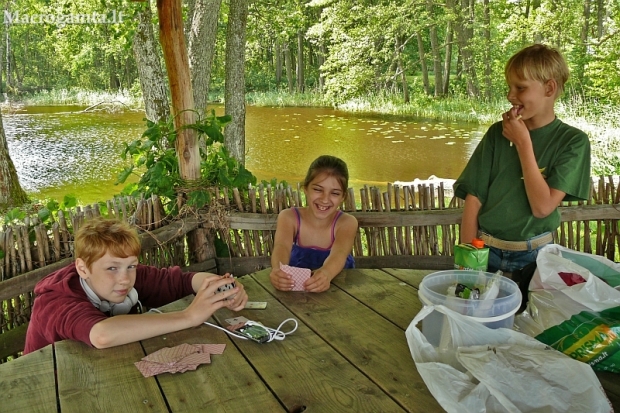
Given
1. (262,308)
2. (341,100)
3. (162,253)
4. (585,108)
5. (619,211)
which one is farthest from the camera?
(341,100)

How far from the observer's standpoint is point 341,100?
18719 millimetres

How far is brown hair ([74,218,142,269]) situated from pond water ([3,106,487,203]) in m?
6.90

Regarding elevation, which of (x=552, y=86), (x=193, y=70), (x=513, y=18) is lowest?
(x=552, y=86)

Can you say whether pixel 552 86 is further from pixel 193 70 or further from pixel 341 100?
pixel 341 100

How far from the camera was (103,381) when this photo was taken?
1496 millimetres

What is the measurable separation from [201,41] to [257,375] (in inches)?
251

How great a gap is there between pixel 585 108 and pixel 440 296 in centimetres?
1190

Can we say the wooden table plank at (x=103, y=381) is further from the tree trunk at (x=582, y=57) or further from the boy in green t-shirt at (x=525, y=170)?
the tree trunk at (x=582, y=57)

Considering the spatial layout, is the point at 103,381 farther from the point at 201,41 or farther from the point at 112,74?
the point at 112,74

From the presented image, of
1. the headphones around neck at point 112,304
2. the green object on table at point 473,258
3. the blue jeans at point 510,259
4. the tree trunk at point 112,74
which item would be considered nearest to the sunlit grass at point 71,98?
the tree trunk at point 112,74

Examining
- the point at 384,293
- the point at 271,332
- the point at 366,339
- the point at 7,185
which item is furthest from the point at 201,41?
the point at 366,339

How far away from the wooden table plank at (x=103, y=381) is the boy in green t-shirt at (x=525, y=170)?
1547 mm

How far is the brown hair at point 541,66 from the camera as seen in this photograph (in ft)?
7.19

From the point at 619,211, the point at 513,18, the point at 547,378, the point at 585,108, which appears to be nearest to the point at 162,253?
the point at 547,378
